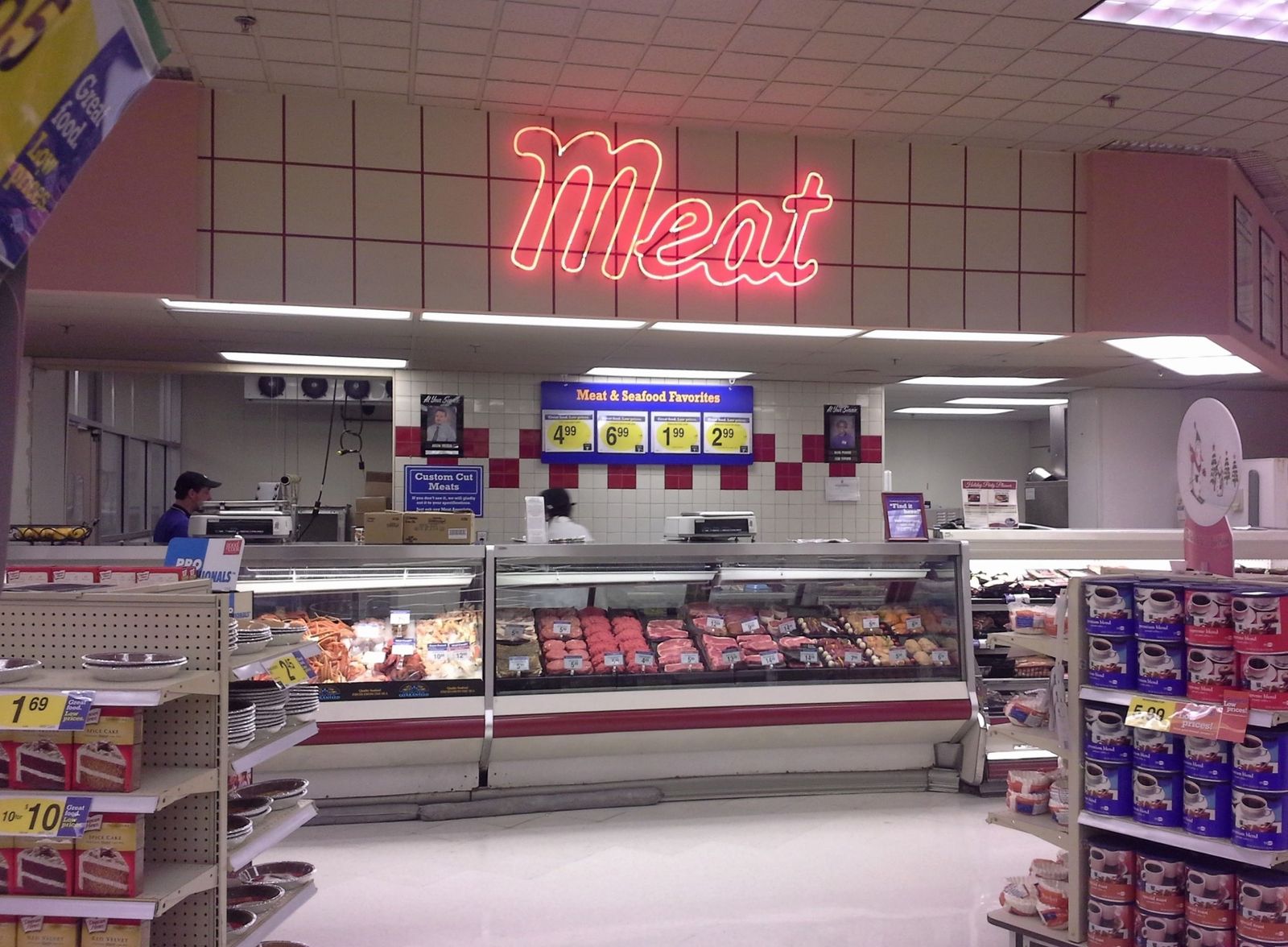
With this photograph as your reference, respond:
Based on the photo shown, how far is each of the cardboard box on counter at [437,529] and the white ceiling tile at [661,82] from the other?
8.17 ft

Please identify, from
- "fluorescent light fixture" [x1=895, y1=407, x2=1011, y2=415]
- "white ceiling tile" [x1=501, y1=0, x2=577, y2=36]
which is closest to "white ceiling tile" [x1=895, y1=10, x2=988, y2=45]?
"white ceiling tile" [x1=501, y1=0, x2=577, y2=36]

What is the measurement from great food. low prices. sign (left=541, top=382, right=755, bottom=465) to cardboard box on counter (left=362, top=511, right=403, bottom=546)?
9.91 ft

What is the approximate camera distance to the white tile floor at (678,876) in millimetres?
3795

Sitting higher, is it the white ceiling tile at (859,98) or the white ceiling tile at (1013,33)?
→ the white ceiling tile at (859,98)

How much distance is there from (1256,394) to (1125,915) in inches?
303

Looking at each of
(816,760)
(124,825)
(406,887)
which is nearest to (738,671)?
(816,760)

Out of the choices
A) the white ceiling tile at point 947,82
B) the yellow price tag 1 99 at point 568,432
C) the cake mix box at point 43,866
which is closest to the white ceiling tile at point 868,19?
the white ceiling tile at point 947,82

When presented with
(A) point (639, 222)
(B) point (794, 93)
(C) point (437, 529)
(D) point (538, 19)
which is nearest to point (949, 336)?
(B) point (794, 93)

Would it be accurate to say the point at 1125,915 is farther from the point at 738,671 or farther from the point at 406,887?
the point at 406,887

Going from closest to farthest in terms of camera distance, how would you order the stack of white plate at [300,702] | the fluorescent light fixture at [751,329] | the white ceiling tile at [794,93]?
the stack of white plate at [300,702] → the white ceiling tile at [794,93] → the fluorescent light fixture at [751,329]

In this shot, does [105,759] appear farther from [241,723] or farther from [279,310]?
[279,310]

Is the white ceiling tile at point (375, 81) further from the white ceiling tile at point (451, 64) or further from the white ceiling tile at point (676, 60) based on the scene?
the white ceiling tile at point (676, 60)

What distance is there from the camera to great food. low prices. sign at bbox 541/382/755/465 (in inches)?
318

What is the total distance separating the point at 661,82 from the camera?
5.38 m
